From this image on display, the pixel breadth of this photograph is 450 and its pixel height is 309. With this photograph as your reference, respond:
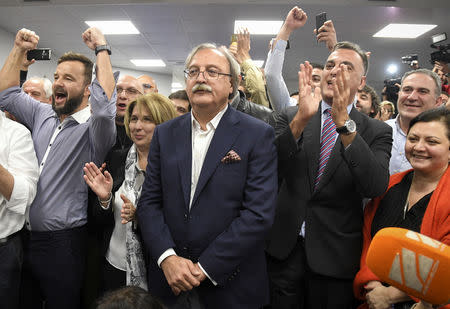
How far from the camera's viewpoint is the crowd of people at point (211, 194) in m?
1.37

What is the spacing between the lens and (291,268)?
5.10ft

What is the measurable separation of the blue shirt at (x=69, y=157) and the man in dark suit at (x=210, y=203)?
44 centimetres

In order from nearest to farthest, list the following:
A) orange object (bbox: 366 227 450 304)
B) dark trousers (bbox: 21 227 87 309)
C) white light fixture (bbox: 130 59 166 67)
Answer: orange object (bbox: 366 227 450 304)
dark trousers (bbox: 21 227 87 309)
white light fixture (bbox: 130 59 166 67)

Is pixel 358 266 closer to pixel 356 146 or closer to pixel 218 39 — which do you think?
pixel 356 146

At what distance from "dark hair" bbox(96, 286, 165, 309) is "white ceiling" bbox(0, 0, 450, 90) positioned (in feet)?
11.8

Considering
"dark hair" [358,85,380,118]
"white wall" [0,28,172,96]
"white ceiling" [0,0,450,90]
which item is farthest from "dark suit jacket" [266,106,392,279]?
"white wall" [0,28,172,96]

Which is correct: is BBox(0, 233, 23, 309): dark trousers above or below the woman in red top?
below

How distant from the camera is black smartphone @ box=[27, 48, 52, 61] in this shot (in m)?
2.02

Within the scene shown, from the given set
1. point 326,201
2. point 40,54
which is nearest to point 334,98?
point 326,201

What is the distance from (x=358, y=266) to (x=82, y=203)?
142cm

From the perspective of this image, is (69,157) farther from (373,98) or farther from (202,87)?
(373,98)

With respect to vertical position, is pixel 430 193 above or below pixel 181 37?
below

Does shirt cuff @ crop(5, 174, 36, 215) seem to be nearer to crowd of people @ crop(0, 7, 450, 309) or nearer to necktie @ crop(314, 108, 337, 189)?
crowd of people @ crop(0, 7, 450, 309)

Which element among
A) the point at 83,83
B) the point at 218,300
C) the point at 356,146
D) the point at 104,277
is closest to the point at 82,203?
the point at 104,277
